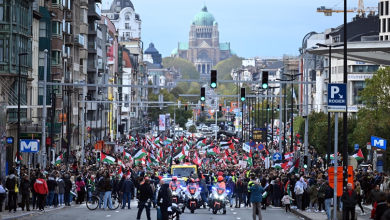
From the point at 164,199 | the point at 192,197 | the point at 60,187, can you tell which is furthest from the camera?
the point at 60,187

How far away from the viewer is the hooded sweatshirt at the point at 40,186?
29.3 metres

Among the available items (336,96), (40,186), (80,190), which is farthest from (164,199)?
(80,190)

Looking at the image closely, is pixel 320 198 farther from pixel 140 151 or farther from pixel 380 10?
pixel 380 10

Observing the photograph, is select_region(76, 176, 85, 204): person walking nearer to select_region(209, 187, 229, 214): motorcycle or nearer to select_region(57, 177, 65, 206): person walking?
select_region(57, 177, 65, 206): person walking

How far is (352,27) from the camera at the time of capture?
10900 cm

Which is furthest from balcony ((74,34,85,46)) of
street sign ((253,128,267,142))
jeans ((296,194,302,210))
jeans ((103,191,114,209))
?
jeans ((296,194,302,210))

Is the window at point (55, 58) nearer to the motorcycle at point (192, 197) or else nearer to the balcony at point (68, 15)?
the balcony at point (68, 15)

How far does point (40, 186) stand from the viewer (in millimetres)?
29234

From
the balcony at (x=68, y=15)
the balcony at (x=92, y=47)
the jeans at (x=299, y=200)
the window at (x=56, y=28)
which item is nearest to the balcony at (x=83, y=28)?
the balcony at (x=92, y=47)

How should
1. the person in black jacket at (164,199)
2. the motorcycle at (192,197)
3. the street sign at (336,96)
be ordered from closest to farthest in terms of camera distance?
1. the person in black jacket at (164,199)
2. the street sign at (336,96)
3. the motorcycle at (192,197)

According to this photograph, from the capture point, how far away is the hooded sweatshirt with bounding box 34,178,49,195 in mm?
29281

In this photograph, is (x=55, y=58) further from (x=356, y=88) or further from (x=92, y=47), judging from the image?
(x=356, y=88)

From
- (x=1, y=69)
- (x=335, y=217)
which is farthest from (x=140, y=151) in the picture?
(x=335, y=217)

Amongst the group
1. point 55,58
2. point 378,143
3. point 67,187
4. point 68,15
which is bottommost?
point 67,187
